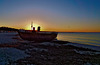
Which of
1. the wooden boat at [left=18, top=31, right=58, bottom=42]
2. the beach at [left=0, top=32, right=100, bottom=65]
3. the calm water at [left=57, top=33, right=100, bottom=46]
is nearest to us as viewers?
the beach at [left=0, top=32, right=100, bottom=65]

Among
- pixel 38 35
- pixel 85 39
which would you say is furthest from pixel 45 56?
pixel 85 39

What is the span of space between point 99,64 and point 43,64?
401cm

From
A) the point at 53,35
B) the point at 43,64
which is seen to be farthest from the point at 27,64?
the point at 53,35

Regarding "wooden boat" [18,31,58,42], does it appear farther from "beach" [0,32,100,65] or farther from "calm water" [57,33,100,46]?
"calm water" [57,33,100,46]

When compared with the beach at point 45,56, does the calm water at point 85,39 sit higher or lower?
lower

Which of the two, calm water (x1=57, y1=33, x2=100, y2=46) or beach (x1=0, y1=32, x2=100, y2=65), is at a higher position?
beach (x1=0, y1=32, x2=100, y2=65)

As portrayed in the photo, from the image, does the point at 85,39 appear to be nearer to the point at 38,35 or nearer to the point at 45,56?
the point at 38,35

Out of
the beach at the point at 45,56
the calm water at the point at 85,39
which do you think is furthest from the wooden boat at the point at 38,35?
the calm water at the point at 85,39

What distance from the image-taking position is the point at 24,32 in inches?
798

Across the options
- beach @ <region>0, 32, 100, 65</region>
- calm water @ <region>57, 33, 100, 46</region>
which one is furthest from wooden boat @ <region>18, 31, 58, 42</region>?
calm water @ <region>57, 33, 100, 46</region>

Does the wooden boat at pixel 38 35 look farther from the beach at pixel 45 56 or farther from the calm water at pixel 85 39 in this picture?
the calm water at pixel 85 39

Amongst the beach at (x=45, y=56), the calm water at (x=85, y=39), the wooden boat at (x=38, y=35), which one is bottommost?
the calm water at (x=85, y=39)

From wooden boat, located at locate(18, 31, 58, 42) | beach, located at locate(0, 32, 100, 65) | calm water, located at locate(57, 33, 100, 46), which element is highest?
wooden boat, located at locate(18, 31, 58, 42)

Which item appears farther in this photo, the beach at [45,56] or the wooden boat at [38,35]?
the wooden boat at [38,35]
